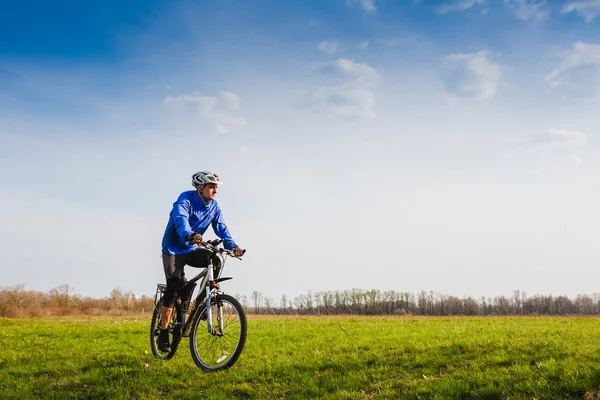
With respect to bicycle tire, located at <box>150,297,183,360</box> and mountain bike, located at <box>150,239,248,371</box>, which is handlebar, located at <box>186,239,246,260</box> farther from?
bicycle tire, located at <box>150,297,183,360</box>

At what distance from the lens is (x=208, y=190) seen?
8.66m

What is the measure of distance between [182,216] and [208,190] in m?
0.66

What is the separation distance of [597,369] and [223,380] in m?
5.38

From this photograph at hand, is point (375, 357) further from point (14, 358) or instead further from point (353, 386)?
point (14, 358)

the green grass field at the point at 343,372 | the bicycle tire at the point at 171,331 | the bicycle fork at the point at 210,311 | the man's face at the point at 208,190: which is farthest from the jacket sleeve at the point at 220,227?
the green grass field at the point at 343,372

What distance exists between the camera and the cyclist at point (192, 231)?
28.1ft

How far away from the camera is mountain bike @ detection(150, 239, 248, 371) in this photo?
799 centimetres

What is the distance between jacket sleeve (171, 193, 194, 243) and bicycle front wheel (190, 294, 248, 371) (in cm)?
124

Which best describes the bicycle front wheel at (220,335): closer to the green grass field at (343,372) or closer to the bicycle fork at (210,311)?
the bicycle fork at (210,311)

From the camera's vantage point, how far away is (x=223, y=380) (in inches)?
306

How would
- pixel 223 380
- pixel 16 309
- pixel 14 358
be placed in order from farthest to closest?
pixel 16 309, pixel 14 358, pixel 223 380

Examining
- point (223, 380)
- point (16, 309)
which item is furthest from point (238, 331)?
point (16, 309)

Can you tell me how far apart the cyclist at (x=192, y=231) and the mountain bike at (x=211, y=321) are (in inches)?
7.0

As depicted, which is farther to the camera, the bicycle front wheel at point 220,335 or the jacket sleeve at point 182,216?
the jacket sleeve at point 182,216
